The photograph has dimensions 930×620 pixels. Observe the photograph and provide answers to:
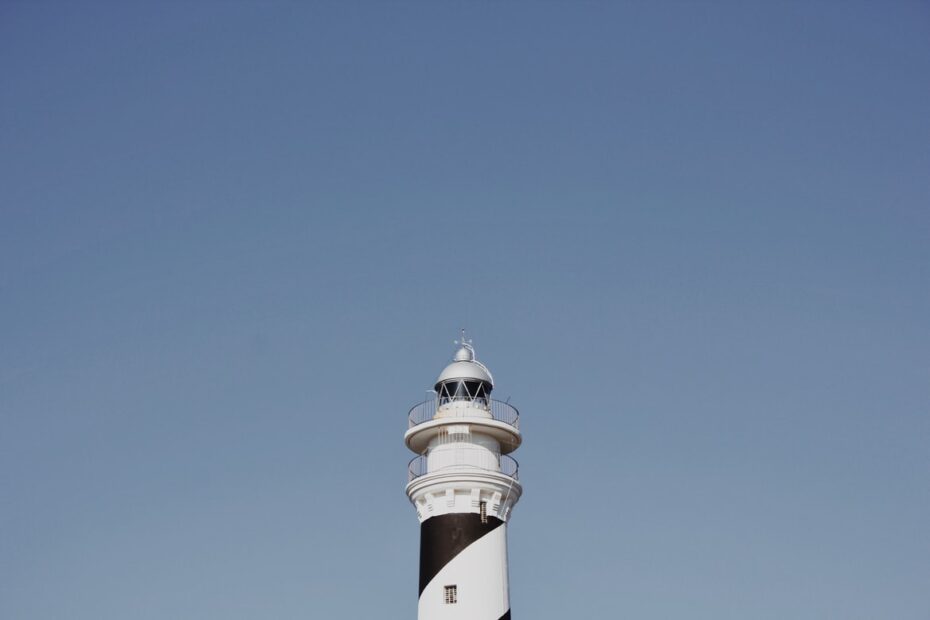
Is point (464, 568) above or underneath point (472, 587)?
above

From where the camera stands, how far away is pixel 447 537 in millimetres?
37000

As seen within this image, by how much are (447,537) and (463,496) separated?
137cm

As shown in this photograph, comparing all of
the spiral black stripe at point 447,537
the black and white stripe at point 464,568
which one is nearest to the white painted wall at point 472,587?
the black and white stripe at point 464,568

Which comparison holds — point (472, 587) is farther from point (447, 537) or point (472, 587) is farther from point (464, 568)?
point (447, 537)

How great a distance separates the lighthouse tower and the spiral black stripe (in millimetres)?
31

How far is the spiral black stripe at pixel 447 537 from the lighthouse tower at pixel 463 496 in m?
0.03

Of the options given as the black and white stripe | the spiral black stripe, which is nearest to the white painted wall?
the black and white stripe

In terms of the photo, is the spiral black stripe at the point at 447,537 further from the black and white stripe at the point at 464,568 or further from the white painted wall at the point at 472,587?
the white painted wall at the point at 472,587

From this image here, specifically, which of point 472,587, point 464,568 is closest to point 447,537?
point 464,568

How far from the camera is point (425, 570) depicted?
121 feet

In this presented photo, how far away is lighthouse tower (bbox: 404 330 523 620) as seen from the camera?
36375mm

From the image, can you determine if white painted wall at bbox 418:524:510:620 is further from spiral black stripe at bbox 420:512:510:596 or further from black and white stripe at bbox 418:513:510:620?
spiral black stripe at bbox 420:512:510:596

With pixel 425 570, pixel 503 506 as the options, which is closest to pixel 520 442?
pixel 503 506

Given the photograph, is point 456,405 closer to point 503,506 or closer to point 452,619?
point 503,506
